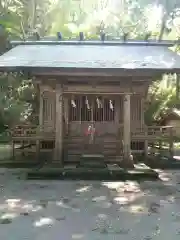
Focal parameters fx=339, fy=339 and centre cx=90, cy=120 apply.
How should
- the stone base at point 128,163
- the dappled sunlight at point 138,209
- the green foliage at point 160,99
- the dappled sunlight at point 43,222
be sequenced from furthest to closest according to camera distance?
1. the green foliage at point 160,99
2. the stone base at point 128,163
3. the dappled sunlight at point 138,209
4. the dappled sunlight at point 43,222

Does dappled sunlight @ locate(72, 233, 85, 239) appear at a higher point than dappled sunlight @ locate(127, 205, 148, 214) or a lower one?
higher

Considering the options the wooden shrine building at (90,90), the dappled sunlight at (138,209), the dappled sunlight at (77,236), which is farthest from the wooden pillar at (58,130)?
the dappled sunlight at (77,236)

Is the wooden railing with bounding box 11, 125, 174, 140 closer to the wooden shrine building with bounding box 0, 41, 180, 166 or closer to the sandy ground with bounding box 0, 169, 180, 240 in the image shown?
the wooden shrine building with bounding box 0, 41, 180, 166

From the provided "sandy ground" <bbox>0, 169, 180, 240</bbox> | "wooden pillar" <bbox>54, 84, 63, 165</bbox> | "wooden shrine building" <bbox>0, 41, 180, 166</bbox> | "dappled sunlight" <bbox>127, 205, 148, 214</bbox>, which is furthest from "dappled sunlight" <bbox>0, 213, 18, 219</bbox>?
"wooden pillar" <bbox>54, 84, 63, 165</bbox>

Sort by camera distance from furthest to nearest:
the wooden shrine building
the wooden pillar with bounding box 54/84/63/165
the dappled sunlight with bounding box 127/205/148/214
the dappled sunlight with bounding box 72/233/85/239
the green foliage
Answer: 1. the green foliage
2. the wooden pillar with bounding box 54/84/63/165
3. the wooden shrine building
4. the dappled sunlight with bounding box 127/205/148/214
5. the dappled sunlight with bounding box 72/233/85/239

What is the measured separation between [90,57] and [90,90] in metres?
1.07

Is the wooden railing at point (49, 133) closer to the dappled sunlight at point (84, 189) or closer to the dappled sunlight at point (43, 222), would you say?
the dappled sunlight at point (84, 189)

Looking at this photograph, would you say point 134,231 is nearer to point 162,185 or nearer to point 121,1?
point 162,185

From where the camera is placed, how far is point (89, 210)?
635 cm

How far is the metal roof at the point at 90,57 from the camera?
9742 millimetres

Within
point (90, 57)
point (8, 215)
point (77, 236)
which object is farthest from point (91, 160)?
point (77, 236)

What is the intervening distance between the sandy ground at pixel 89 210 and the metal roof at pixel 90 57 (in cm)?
330

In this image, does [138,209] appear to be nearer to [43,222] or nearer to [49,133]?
[43,222]

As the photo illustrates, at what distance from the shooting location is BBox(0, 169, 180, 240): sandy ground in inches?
196
